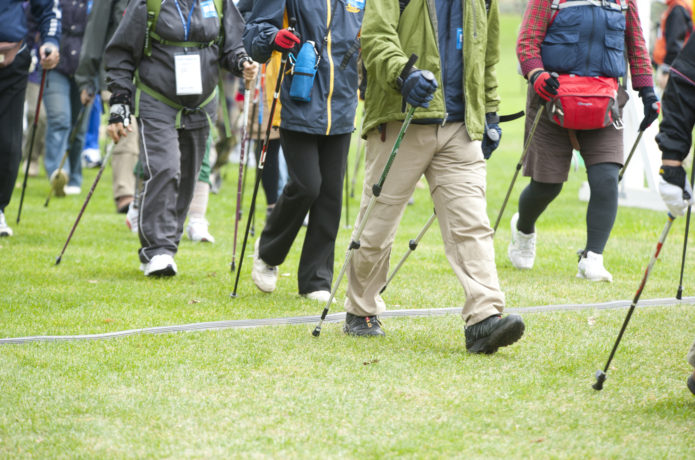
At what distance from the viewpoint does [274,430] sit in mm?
3908

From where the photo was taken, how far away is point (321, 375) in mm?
4695

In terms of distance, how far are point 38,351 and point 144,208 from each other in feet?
7.65

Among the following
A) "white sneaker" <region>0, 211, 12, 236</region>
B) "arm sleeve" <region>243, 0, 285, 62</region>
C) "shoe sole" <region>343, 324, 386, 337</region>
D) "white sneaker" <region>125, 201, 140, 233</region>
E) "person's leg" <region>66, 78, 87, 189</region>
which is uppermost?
"arm sleeve" <region>243, 0, 285, 62</region>

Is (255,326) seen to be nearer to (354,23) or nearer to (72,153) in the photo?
(354,23)

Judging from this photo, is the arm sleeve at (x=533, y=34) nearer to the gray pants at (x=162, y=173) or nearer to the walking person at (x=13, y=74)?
the gray pants at (x=162, y=173)

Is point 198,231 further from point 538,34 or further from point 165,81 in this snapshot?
point 538,34

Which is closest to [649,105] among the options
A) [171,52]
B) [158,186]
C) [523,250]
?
[523,250]

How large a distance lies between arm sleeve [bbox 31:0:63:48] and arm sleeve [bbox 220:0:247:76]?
1.86 meters

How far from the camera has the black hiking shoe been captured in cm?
555

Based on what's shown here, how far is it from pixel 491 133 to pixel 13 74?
13.4ft

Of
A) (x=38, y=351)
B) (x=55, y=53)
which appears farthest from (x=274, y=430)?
(x=55, y=53)

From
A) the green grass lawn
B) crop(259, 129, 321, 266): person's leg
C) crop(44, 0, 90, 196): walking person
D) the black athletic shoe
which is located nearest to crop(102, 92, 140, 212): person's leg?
crop(44, 0, 90, 196): walking person

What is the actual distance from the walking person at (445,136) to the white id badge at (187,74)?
208 cm

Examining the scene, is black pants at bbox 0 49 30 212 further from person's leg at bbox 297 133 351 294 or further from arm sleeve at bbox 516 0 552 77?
arm sleeve at bbox 516 0 552 77
